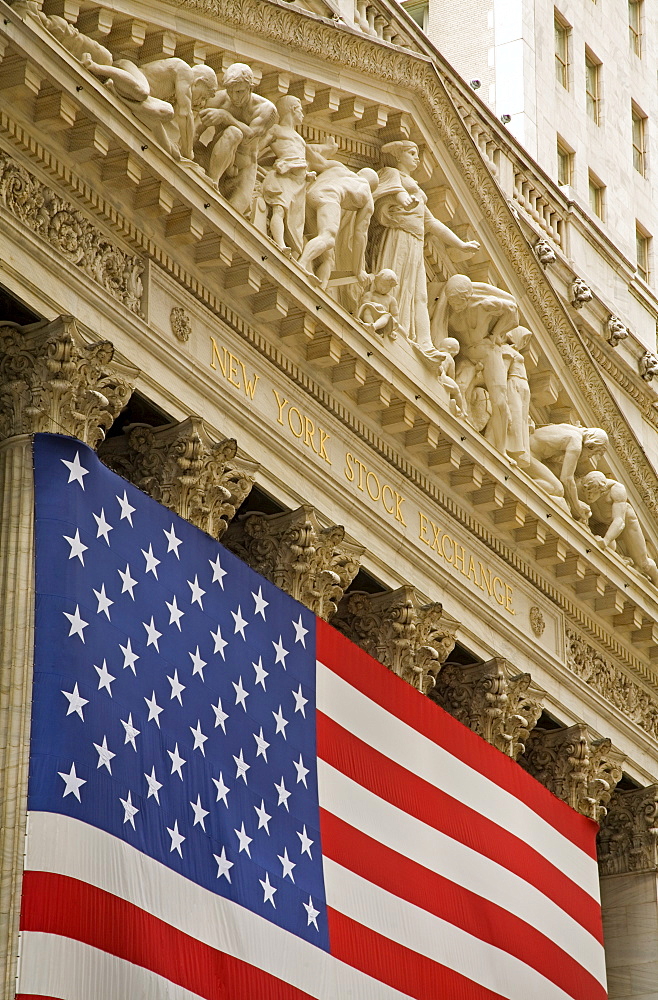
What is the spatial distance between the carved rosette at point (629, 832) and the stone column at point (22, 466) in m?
13.5

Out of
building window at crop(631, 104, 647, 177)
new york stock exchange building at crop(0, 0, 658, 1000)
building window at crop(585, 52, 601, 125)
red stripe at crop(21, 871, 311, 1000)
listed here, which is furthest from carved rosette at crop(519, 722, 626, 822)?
building window at crop(631, 104, 647, 177)

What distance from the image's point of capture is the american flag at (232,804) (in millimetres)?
20047

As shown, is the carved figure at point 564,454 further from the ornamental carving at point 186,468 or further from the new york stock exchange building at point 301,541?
the ornamental carving at point 186,468

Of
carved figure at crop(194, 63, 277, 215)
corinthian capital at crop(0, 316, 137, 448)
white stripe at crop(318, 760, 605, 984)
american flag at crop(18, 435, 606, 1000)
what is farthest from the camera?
carved figure at crop(194, 63, 277, 215)

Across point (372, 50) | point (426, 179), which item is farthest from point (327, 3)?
point (426, 179)

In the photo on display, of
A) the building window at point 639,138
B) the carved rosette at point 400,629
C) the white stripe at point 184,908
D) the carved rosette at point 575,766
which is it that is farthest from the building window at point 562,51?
the white stripe at point 184,908

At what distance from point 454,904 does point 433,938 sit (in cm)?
83

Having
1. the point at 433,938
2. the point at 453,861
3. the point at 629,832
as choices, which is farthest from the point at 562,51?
the point at 433,938

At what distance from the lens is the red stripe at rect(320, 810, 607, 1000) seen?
24.4 meters

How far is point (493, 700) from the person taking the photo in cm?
2898

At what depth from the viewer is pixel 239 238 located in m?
24.5

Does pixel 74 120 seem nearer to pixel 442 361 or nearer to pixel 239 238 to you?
pixel 239 238

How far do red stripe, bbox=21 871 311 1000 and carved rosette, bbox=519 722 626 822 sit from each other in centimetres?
934

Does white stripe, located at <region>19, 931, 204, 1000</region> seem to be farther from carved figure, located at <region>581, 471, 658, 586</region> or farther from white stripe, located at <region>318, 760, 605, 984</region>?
carved figure, located at <region>581, 471, 658, 586</region>
